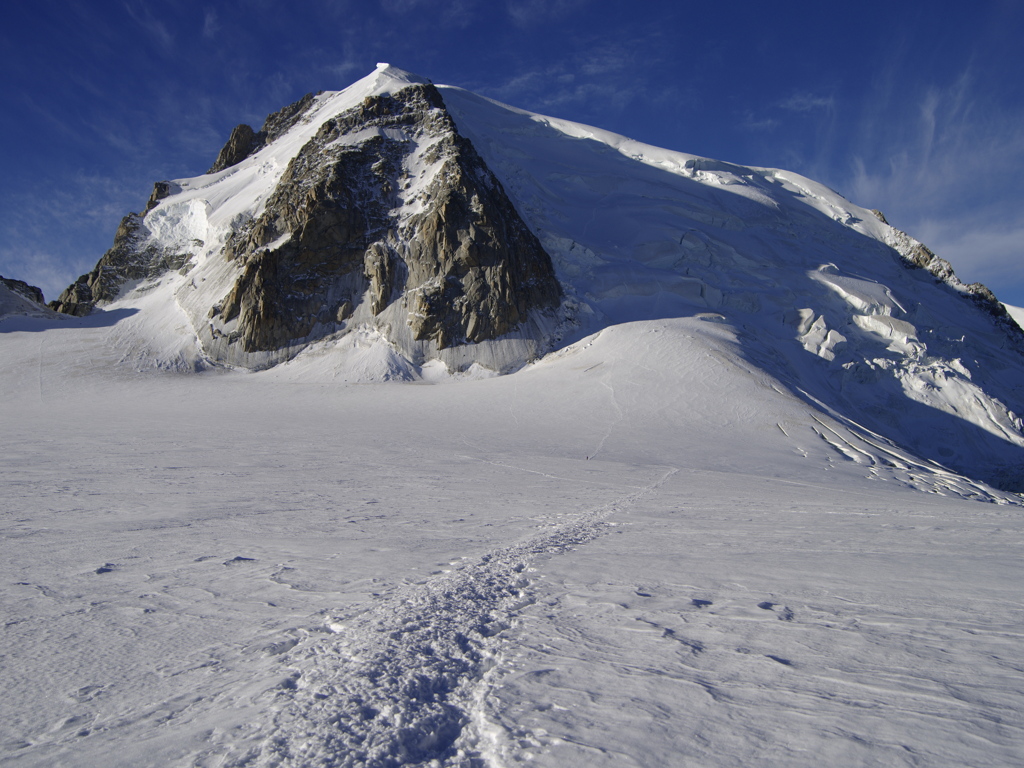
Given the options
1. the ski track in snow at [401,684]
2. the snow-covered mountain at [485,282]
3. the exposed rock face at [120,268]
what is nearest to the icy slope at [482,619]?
the ski track in snow at [401,684]

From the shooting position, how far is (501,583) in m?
4.28

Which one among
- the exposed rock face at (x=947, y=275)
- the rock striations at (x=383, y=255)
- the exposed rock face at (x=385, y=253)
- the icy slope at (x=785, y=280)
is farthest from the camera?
the exposed rock face at (x=947, y=275)

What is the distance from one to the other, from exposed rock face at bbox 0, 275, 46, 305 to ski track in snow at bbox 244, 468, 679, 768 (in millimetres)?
39241

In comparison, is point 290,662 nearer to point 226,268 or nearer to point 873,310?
point 226,268

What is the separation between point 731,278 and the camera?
104 feet

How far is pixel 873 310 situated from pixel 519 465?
88.9 feet

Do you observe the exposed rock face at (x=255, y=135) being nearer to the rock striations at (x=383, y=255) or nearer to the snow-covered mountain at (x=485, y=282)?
the snow-covered mountain at (x=485, y=282)

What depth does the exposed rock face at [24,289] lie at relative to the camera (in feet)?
103

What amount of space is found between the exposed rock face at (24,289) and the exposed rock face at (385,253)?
43.3ft

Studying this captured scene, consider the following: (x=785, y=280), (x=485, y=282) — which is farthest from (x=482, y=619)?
(x=785, y=280)

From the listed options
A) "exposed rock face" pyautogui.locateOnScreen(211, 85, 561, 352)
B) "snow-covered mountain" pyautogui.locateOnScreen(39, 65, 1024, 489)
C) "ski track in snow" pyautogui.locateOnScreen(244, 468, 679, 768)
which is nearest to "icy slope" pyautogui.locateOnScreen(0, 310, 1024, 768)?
"ski track in snow" pyautogui.locateOnScreen(244, 468, 679, 768)

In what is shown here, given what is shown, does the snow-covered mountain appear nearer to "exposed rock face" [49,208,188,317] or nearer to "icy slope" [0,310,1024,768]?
"exposed rock face" [49,208,188,317]

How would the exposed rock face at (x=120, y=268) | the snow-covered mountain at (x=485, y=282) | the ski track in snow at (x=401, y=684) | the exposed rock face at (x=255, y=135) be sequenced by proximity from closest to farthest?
the ski track in snow at (x=401, y=684) < the snow-covered mountain at (x=485, y=282) < the exposed rock face at (x=120, y=268) < the exposed rock face at (x=255, y=135)

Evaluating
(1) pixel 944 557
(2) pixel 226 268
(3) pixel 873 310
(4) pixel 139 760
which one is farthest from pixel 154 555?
(3) pixel 873 310
